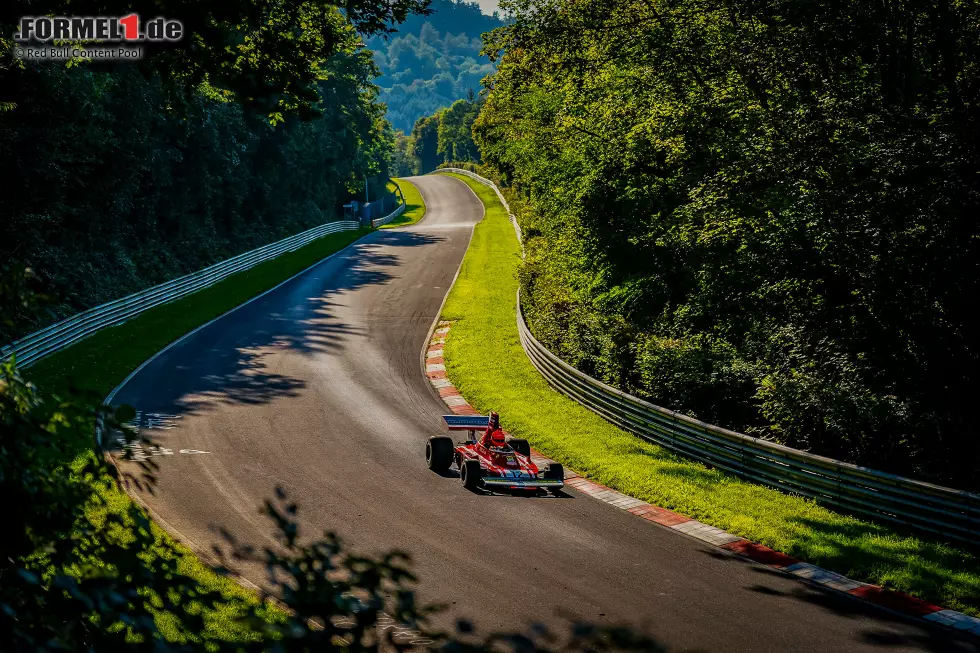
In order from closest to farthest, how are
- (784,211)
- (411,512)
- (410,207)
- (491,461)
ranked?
(411,512) < (784,211) < (491,461) < (410,207)

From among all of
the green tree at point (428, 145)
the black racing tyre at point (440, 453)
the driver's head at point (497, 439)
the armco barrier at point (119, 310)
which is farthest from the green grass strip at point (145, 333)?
the green tree at point (428, 145)

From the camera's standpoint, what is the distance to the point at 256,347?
28203 mm

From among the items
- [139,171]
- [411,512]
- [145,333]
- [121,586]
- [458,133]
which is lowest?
[411,512]

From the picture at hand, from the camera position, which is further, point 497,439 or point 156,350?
point 156,350

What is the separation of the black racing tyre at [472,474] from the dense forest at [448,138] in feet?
387

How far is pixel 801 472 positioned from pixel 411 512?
7.07 metres

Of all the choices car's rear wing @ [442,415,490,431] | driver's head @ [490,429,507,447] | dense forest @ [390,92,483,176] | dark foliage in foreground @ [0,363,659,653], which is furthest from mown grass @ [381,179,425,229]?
dark foliage in foreground @ [0,363,659,653]

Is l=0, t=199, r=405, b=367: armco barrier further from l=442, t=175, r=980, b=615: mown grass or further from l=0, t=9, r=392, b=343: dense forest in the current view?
l=442, t=175, r=980, b=615: mown grass

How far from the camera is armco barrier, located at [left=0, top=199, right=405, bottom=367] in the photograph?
84.4ft

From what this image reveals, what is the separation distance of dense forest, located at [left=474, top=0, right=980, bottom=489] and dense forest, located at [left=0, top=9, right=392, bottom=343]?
8.39 metres

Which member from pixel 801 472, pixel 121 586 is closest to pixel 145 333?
pixel 801 472

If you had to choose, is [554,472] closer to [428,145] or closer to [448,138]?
[448,138]

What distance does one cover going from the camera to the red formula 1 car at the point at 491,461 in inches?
613

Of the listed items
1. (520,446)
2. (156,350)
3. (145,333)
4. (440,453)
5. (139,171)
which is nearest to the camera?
(440,453)
